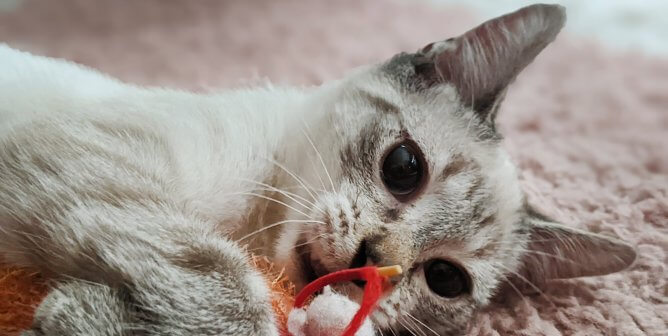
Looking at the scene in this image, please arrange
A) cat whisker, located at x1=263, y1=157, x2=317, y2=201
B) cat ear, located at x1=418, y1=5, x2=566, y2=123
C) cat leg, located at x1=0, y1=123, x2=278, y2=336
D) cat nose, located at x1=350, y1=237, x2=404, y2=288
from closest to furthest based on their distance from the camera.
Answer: cat leg, located at x1=0, y1=123, x2=278, y2=336 < cat nose, located at x1=350, y1=237, x2=404, y2=288 < cat whisker, located at x1=263, y1=157, x2=317, y2=201 < cat ear, located at x1=418, y1=5, x2=566, y2=123

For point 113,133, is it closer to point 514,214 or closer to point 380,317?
point 380,317

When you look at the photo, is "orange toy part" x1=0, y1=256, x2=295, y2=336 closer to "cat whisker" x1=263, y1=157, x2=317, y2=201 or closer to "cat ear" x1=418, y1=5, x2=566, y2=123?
"cat whisker" x1=263, y1=157, x2=317, y2=201

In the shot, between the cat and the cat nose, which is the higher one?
the cat

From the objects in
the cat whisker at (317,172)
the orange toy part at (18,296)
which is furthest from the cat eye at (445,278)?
the orange toy part at (18,296)

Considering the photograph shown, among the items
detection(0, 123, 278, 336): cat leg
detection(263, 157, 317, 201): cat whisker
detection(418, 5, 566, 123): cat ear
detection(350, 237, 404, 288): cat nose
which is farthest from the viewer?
detection(418, 5, 566, 123): cat ear

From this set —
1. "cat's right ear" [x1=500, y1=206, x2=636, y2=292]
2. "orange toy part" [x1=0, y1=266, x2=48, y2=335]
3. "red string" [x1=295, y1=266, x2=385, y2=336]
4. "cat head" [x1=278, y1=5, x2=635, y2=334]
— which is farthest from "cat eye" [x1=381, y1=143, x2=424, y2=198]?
"orange toy part" [x1=0, y1=266, x2=48, y2=335]

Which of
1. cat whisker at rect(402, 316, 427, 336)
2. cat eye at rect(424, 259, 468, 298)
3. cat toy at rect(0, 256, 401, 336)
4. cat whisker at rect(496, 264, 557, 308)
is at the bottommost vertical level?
cat whisker at rect(496, 264, 557, 308)

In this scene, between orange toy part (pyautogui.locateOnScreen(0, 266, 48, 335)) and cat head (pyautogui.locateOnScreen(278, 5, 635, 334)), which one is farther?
cat head (pyautogui.locateOnScreen(278, 5, 635, 334))

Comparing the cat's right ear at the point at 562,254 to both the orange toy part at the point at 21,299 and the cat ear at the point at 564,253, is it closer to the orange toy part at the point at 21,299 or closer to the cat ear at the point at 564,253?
the cat ear at the point at 564,253
